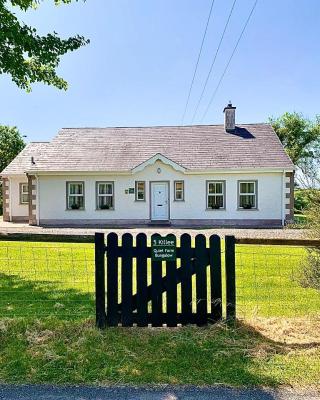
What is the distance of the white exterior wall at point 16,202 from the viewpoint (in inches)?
906

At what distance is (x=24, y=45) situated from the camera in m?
7.74

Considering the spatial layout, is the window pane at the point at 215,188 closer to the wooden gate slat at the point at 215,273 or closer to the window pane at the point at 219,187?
the window pane at the point at 219,187

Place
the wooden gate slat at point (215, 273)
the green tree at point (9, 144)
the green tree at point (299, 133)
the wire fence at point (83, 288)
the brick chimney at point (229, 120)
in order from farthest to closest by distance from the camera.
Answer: the green tree at point (299, 133)
the green tree at point (9, 144)
the brick chimney at point (229, 120)
the wire fence at point (83, 288)
the wooden gate slat at point (215, 273)

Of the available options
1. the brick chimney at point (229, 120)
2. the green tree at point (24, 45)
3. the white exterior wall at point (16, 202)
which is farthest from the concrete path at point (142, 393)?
the white exterior wall at point (16, 202)

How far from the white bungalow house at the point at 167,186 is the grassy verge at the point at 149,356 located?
15587 mm

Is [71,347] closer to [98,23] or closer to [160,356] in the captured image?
[160,356]

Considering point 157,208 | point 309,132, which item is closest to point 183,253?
point 157,208

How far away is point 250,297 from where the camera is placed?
594cm

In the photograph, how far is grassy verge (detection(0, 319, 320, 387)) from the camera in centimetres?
318

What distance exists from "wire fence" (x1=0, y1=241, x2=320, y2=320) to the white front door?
9.66 metres

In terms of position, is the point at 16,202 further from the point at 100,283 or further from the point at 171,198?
the point at 100,283

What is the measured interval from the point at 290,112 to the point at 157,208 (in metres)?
30.4

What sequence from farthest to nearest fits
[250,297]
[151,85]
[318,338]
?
[151,85], [250,297], [318,338]

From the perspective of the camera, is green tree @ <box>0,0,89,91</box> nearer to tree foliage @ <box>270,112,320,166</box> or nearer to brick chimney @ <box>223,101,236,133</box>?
brick chimney @ <box>223,101,236,133</box>
